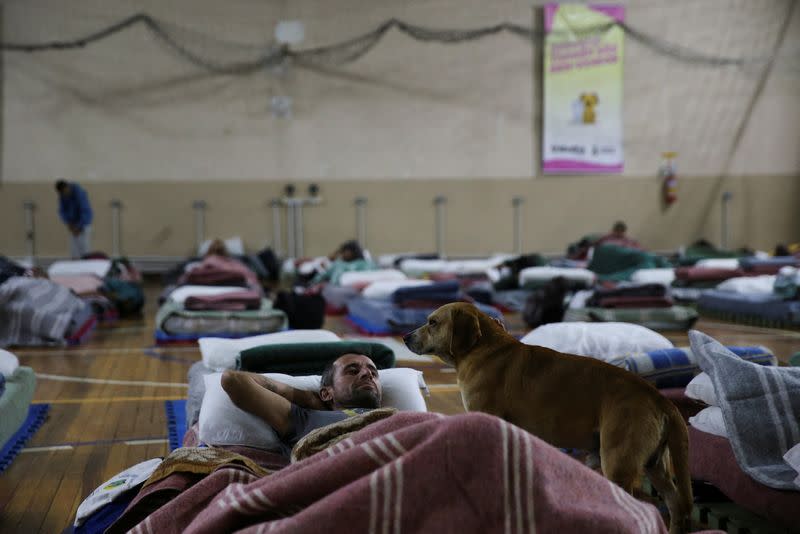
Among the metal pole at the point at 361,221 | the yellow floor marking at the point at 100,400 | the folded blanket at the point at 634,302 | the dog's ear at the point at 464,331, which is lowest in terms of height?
the yellow floor marking at the point at 100,400

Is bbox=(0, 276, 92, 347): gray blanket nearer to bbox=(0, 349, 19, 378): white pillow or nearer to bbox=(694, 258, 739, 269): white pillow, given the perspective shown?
bbox=(0, 349, 19, 378): white pillow

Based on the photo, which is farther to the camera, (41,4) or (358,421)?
(41,4)

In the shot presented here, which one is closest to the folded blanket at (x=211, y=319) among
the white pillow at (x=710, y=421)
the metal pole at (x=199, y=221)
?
the white pillow at (x=710, y=421)

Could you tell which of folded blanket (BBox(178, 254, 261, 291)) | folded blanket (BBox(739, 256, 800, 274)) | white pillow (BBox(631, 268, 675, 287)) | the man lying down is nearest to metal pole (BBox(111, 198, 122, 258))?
folded blanket (BBox(178, 254, 261, 291))

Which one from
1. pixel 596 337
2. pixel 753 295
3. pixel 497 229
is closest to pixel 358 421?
pixel 596 337

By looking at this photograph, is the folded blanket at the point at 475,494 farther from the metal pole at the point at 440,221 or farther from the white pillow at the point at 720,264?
the metal pole at the point at 440,221

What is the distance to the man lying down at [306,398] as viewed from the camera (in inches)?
93.5

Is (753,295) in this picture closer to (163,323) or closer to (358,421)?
(163,323)

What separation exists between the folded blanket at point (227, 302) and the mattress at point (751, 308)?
384cm

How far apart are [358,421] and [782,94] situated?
458 inches

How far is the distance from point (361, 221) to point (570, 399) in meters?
9.24

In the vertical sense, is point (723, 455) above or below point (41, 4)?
below

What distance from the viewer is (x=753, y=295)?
673 cm

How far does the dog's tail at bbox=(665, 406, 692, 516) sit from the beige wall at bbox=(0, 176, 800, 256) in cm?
941
